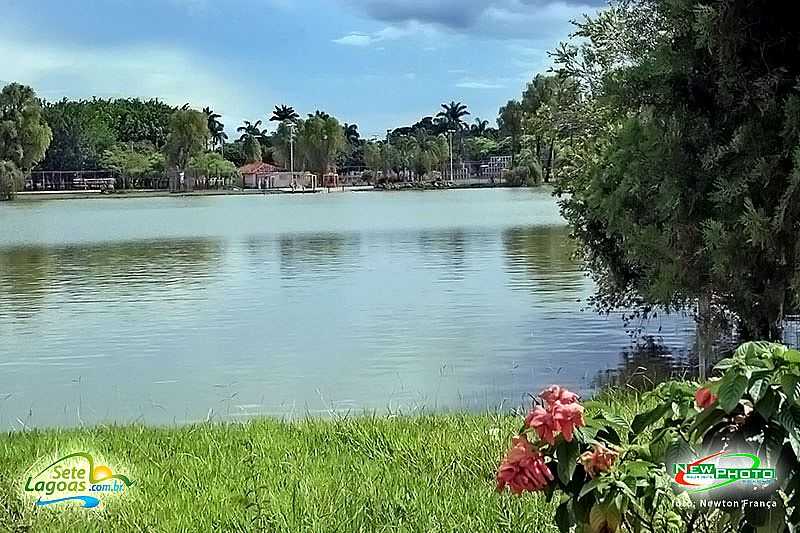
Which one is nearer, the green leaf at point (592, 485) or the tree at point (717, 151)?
the green leaf at point (592, 485)

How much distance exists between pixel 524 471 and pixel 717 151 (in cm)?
510

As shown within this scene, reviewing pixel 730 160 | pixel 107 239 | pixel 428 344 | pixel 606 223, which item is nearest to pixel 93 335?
pixel 428 344

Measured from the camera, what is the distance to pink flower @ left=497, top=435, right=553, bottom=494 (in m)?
2.55

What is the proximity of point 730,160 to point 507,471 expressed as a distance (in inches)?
207

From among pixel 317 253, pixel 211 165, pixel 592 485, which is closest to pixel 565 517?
pixel 592 485

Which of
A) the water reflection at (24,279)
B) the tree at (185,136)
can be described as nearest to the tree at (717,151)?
the water reflection at (24,279)

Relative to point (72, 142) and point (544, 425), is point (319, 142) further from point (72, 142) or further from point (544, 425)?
point (544, 425)

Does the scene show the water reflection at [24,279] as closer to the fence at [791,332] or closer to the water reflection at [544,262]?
the water reflection at [544,262]

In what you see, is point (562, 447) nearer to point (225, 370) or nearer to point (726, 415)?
point (726, 415)

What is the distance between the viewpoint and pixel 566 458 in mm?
2564

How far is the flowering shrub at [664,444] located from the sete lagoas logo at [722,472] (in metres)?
0.02

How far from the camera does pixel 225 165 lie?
107 metres

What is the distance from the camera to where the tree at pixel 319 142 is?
10925 cm

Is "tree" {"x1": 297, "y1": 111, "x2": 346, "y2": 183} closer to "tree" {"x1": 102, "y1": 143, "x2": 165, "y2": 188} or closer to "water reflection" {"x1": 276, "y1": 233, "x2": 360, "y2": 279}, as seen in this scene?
"tree" {"x1": 102, "y1": 143, "x2": 165, "y2": 188}
